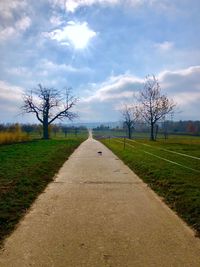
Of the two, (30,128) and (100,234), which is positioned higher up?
(30,128)

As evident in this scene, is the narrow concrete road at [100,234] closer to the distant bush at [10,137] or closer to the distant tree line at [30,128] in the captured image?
the distant bush at [10,137]

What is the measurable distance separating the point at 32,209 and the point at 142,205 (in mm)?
2667

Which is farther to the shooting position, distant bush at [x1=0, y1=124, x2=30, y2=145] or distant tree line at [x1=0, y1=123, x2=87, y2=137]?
distant tree line at [x1=0, y1=123, x2=87, y2=137]

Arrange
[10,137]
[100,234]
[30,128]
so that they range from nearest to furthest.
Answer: [100,234] < [10,137] < [30,128]

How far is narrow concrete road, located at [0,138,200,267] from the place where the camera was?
4328 millimetres

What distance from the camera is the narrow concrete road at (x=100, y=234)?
433 cm

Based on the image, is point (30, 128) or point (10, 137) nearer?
point (10, 137)

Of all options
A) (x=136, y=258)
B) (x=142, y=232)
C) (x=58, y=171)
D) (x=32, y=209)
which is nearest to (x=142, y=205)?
(x=142, y=232)

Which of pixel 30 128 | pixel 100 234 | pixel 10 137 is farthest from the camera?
pixel 30 128

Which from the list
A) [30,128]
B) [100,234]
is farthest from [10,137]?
[30,128]

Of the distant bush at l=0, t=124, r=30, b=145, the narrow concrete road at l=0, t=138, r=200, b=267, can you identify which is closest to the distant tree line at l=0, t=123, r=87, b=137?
the distant bush at l=0, t=124, r=30, b=145

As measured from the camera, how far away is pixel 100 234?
5332mm

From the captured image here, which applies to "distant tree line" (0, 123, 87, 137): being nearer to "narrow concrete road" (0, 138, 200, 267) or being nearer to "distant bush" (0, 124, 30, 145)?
"distant bush" (0, 124, 30, 145)

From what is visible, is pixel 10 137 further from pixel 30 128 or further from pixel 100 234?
pixel 30 128
